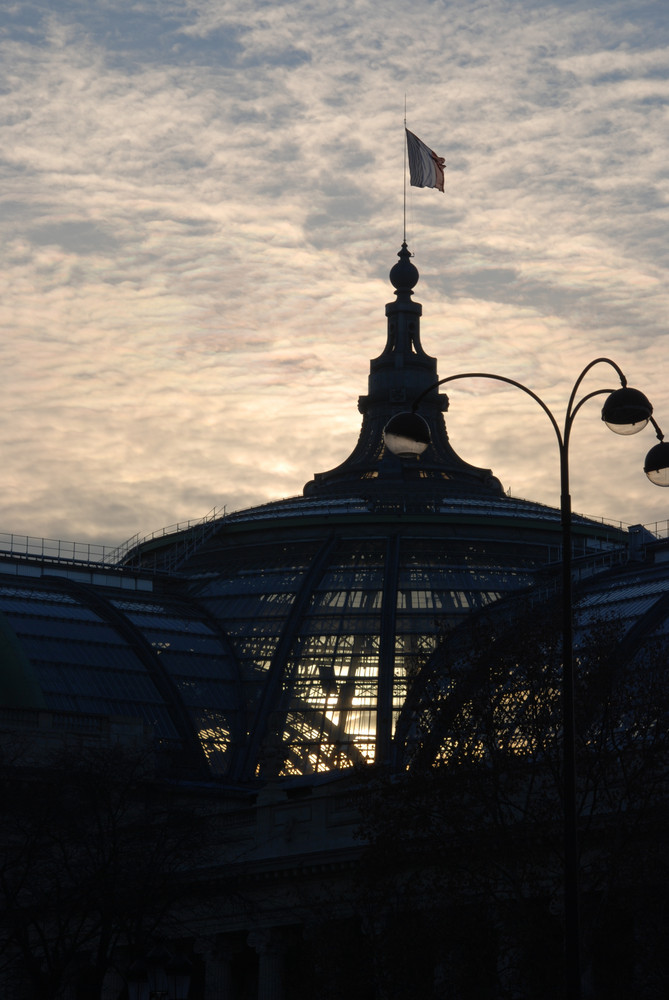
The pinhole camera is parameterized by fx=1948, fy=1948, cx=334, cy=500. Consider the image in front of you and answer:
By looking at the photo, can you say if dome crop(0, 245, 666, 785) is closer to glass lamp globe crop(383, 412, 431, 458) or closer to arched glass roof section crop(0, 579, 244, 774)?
arched glass roof section crop(0, 579, 244, 774)

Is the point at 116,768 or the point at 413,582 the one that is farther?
the point at 413,582

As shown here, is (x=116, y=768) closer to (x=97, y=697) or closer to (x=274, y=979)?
(x=274, y=979)

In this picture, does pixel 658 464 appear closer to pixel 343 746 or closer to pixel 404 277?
pixel 343 746

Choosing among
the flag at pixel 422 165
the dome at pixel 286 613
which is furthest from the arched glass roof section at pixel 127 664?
the flag at pixel 422 165

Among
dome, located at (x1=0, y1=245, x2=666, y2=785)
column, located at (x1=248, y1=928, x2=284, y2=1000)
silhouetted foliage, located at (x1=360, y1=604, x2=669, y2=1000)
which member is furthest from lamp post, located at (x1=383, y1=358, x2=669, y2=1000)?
dome, located at (x1=0, y1=245, x2=666, y2=785)

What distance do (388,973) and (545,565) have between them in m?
53.0

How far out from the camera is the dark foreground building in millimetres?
48719

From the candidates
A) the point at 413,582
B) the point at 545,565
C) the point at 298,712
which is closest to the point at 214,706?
the point at 298,712

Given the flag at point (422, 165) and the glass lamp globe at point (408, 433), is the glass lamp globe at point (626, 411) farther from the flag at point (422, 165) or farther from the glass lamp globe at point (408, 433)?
the flag at point (422, 165)

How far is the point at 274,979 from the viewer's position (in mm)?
71188

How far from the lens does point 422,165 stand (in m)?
Result: 108

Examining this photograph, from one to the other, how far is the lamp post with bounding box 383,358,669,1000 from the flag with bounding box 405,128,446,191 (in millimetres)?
68741

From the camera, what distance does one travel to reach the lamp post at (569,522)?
35156mm

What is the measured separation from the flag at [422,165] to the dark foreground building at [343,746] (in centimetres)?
1572
